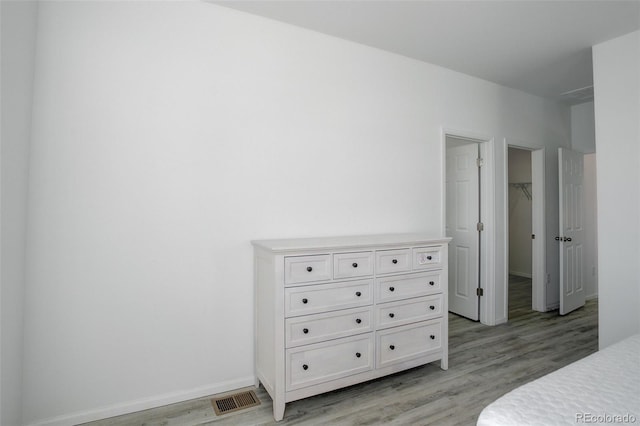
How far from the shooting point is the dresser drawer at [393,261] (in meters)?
2.37

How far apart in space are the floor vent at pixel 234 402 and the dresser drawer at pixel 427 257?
4.80 ft

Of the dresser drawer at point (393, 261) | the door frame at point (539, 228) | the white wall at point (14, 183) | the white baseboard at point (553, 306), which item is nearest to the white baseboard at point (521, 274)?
the white baseboard at point (553, 306)

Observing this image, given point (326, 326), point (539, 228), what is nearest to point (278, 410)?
point (326, 326)

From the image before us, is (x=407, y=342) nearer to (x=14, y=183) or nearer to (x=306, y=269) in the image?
(x=306, y=269)

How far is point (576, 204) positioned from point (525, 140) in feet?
3.67

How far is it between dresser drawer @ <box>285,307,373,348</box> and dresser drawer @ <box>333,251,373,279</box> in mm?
243

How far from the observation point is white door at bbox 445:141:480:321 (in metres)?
3.84

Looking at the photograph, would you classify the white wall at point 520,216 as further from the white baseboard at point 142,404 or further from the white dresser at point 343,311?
the white baseboard at point 142,404

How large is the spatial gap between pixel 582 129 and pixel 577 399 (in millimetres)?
4639

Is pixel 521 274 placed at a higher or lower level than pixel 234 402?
higher

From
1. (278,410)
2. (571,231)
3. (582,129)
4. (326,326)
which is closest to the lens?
(278,410)

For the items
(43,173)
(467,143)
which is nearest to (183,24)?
(43,173)

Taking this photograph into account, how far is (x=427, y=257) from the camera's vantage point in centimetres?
259

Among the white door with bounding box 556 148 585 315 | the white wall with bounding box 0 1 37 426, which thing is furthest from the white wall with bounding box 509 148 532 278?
the white wall with bounding box 0 1 37 426
